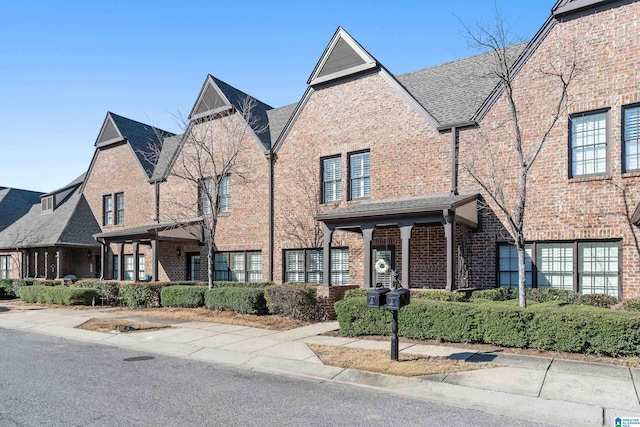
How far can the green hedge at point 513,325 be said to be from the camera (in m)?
8.71

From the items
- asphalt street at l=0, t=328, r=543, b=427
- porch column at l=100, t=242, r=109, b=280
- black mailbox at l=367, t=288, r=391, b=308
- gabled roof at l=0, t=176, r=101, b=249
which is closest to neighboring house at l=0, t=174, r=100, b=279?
gabled roof at l=0, t=176, r=101, b=249

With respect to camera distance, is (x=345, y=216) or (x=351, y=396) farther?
(x=345, y=216)

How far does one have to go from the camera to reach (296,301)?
1470cm

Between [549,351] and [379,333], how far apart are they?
3.81 meters

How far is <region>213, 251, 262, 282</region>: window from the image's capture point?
68.4 feet

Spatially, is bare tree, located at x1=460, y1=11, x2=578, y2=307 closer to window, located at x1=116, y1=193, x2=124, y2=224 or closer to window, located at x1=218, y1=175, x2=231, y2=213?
window, located at x1=218, y1=175, x2=231, y2=213

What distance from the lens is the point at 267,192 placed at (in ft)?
67.0

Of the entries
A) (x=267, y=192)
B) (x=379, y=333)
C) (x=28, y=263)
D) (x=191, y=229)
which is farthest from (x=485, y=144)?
(x=28, y=263)

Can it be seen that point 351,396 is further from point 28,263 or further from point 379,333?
point 28,263

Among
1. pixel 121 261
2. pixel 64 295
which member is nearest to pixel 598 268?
pixel 64 295

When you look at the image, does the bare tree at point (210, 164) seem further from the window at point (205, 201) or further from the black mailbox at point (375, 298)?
the black mailbox at point (375, 298)

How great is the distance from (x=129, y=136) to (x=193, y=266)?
9.80 metres

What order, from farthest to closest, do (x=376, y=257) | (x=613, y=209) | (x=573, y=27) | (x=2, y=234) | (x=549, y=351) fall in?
(x=2, y=234) < (x=376, y=257) < (x=573, y=27) < (x=613, y=209) < (x=549, y=351)

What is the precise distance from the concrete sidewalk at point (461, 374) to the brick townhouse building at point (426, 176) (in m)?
3.97
